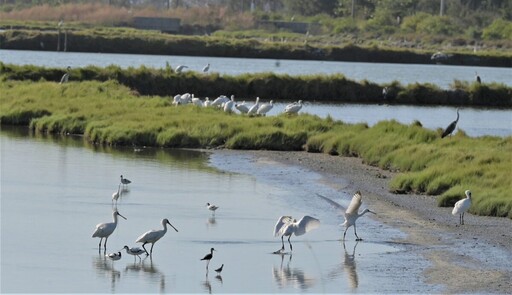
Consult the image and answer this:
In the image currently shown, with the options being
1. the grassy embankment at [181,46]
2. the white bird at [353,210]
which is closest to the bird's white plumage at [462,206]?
the white bird at [353,210]

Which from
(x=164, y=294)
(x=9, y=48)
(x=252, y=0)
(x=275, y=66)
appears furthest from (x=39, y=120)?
(x=252, y=0)

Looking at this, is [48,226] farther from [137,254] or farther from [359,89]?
[359,89]

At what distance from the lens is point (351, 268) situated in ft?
53.8

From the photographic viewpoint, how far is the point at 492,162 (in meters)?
24.5

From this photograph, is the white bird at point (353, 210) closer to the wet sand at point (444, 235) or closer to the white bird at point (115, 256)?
the wet sand at point (444, 235)

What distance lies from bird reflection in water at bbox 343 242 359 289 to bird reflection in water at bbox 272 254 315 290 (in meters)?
0.48

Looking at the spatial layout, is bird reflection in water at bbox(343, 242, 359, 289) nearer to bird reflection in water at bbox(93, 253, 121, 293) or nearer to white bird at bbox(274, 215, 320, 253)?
white bird at bbox(274, 215, 320, 253)

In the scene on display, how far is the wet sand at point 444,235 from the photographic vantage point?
15664 millimetres

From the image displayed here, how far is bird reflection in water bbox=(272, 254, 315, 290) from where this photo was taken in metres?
15.4

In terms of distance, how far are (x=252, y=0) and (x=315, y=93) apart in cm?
8840

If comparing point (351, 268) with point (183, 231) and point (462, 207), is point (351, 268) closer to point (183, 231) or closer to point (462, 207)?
point (183, 231)

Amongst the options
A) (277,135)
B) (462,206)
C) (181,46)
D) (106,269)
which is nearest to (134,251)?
(106,269)

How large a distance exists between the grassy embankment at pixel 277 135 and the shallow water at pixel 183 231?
1978mm

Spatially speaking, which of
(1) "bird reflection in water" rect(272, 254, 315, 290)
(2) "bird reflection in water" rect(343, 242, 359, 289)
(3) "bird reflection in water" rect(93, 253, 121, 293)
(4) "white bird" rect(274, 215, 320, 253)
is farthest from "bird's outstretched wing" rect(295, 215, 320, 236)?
(3) "bird reflection in water" rect(93, 253, 121, 293)
